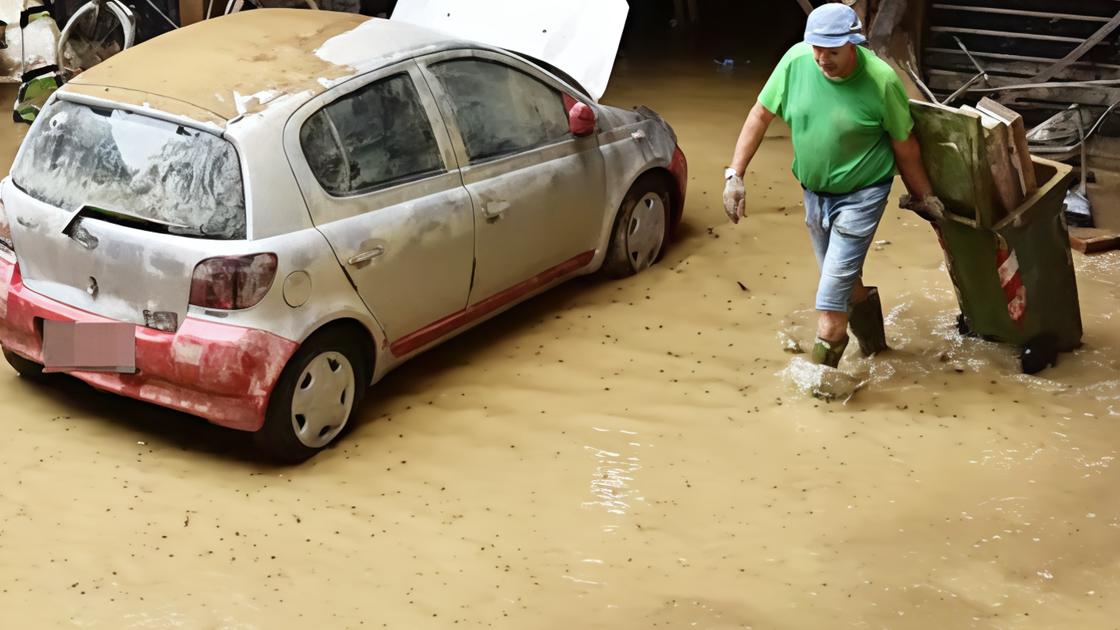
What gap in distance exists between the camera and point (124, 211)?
5113mm

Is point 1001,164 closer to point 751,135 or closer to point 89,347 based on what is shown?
point 751,135

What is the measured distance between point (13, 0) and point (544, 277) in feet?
20.5

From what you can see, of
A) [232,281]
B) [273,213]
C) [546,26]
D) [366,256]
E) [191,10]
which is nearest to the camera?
[232,281]

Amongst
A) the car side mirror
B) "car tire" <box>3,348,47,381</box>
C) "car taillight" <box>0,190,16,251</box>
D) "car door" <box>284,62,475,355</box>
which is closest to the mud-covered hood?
the car side mirror

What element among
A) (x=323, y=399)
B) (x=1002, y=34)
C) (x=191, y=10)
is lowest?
(x=323, y=399)

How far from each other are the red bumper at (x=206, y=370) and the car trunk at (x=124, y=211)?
0.30ft

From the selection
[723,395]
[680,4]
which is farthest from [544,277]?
[680,4]

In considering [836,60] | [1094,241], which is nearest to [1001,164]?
[836,60]

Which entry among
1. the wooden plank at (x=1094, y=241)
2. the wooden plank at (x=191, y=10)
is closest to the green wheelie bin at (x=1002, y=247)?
the wooden plank at (x=1094, y=241)

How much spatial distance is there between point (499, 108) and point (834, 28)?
5.92 ft

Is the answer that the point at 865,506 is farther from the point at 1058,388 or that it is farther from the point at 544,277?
the point at 544,277

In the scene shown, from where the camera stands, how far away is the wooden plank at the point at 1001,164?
5.67m

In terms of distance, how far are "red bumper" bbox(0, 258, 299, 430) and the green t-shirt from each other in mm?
2523

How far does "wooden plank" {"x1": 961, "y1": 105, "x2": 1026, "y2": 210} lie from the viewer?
567 centimetres
